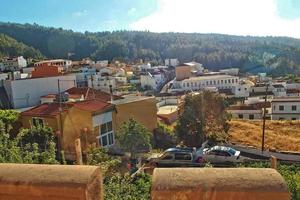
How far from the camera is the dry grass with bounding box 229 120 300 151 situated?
24156mm

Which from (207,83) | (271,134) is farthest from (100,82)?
(271,134)

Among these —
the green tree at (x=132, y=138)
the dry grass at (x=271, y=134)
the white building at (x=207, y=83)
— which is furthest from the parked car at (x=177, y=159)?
the white building at (x=207, y=83)

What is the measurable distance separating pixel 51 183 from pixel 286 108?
1648 inches

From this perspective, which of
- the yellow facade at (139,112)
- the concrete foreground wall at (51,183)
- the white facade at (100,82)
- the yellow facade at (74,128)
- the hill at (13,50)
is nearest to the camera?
the concrete foreground wall at (51,183)

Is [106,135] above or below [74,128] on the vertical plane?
below

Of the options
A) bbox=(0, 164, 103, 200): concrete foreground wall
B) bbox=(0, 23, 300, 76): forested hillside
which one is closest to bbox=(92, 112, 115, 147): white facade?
bbox=(0, 164, 103, 200): concrete foreground wall

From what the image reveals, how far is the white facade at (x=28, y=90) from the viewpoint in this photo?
34438mm

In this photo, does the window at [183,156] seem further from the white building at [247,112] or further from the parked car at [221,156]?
the white building at [247,112]

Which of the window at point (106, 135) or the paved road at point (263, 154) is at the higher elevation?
the window at point (106, 135)

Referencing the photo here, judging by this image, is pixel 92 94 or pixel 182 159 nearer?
pixel 182 159

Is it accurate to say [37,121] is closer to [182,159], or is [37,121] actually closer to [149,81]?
[182,159]

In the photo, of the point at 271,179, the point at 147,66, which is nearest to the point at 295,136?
the point at 271,179

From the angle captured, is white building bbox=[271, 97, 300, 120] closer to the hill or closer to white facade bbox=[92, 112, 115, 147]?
white facade bbox=[92, 112, 115, 147]

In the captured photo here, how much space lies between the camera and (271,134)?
26.9 m
